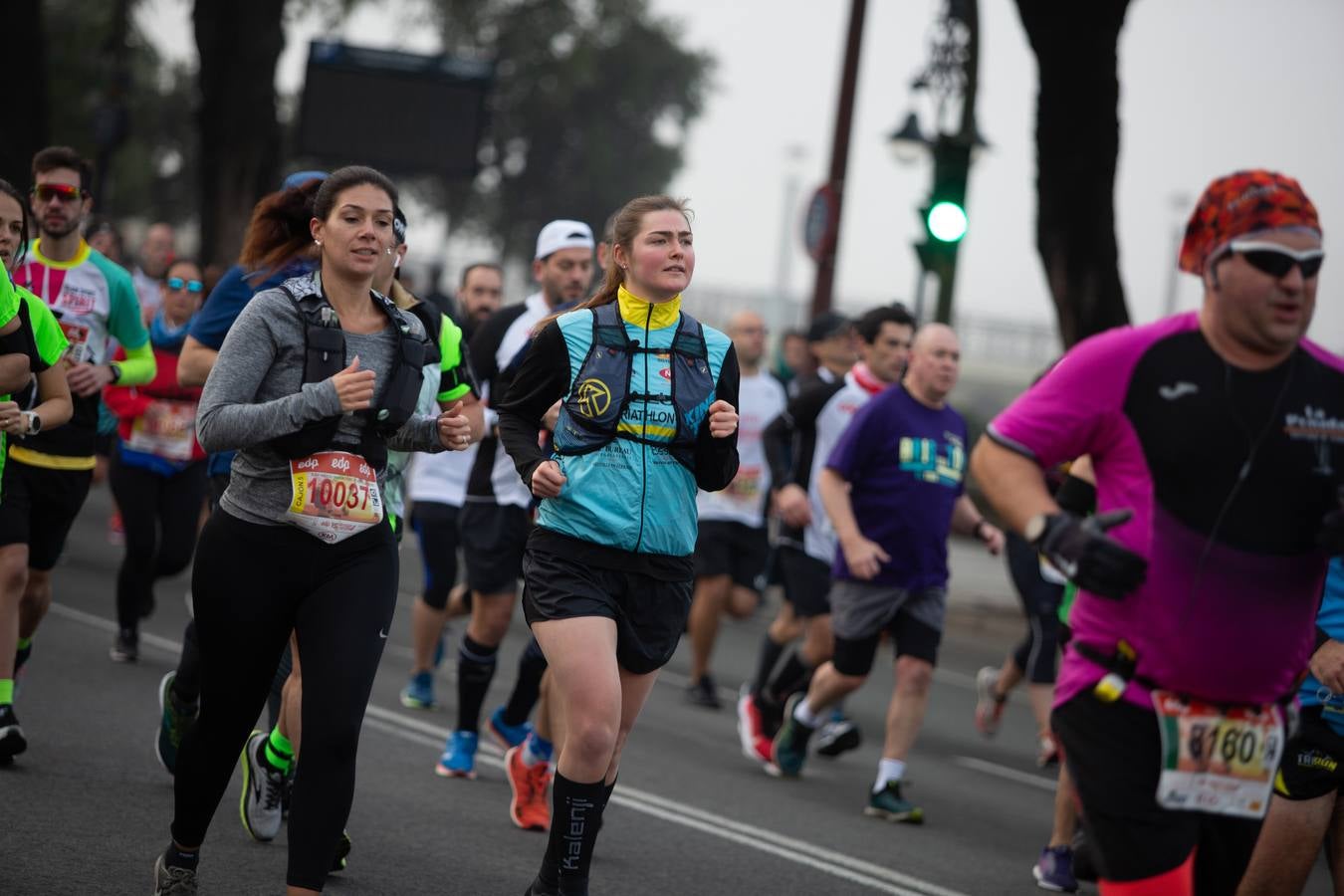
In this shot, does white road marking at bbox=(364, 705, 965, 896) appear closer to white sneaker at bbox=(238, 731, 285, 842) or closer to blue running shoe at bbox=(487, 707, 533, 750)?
blue running shoe at bbox=(487, 707, 533, 750)

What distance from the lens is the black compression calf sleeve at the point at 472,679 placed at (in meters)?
7.74

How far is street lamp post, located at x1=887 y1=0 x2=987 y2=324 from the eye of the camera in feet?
45.6

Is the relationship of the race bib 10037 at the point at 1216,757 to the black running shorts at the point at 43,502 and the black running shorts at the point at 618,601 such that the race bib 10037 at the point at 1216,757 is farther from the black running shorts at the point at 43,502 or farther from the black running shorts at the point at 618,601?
the black running shorts at the point at 43,502

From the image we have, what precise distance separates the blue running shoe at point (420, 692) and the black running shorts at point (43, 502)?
8.18 feet

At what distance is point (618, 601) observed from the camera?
532cm

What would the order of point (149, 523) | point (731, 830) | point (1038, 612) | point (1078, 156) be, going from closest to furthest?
point (731, 830)
point (149, 523)
point (1038, 612)
point (1078, 156)

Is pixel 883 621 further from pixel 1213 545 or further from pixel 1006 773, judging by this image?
pixel 1213 545

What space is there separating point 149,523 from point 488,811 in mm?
3302

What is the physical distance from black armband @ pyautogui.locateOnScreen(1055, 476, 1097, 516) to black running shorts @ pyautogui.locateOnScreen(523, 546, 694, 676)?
1.35 meters

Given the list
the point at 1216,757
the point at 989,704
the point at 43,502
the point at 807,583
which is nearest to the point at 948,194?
the point at 989,704

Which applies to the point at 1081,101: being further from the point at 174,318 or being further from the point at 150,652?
the point at 150,652

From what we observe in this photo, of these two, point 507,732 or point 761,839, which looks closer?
point 761,839

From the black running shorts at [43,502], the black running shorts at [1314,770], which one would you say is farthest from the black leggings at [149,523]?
the black running shorts at [1314,770]

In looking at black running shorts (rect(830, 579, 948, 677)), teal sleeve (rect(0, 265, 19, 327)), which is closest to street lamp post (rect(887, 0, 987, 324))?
black running shorts (rect(830, 579, 948, 677))
